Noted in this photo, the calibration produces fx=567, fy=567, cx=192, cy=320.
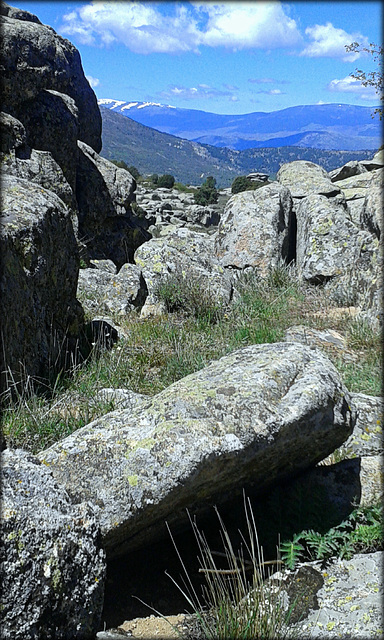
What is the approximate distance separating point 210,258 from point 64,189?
3.26 meters

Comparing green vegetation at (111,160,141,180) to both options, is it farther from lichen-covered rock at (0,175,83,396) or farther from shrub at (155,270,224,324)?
lichen-covered rock at (0,175,83,396)

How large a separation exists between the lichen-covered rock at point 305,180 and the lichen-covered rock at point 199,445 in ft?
37.4

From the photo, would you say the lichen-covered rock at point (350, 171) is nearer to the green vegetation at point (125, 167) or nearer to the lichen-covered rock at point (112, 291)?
the lichen-covered rock at point (112, 291)

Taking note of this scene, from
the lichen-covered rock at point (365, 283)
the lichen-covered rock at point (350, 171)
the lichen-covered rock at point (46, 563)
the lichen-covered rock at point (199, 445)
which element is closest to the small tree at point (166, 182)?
the lichen-covered rock at point (350, 171)

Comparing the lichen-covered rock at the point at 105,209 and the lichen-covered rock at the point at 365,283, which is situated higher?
the lichen-covered rock at the point at 105,209

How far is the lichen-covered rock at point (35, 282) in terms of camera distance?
544 centimetres

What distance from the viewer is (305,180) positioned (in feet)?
52.7

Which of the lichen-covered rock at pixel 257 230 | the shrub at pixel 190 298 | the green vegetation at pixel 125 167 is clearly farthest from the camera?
the green vegetation at pixel 125 167

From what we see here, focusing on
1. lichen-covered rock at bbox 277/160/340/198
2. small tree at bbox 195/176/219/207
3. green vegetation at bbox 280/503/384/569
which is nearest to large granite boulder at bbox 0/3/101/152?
lichen-covered rock at bbox 277/160/340/198

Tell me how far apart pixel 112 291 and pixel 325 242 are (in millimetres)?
4159

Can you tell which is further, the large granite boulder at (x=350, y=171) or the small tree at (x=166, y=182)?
the small tree at (x=166, y=182)

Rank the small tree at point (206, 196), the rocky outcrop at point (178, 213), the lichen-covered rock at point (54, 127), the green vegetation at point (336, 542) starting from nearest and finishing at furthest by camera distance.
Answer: the green vegetation at point (336, 542)
the lichen-covered rock at point (54, 127)
the rocky outcrop at point (178, 213)
the small tree at point (206, 196)

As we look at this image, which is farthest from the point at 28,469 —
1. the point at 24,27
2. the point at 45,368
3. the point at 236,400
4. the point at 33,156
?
the point at 24,27

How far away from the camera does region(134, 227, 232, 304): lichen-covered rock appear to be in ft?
31.4
